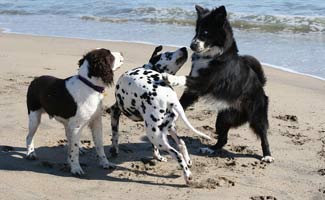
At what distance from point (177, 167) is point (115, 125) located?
84 cm

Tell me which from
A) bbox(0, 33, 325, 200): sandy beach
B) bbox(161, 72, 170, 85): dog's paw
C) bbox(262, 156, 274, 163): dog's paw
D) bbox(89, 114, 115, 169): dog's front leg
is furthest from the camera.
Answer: bbox(262, 156, 274, 163): dog's paw

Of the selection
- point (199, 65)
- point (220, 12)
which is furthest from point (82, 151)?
point (220, 12)

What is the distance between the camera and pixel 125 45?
13.2 metres

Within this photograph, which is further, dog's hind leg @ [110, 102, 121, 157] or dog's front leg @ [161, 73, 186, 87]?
dog's hind leg @ [110, 102, 121, 157]

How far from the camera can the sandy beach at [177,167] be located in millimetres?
5180

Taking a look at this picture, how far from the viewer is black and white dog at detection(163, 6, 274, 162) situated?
576cm

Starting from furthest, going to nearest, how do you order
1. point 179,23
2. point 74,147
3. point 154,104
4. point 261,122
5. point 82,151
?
point 179,23
point 261,122
point 82,151
point 74,147
point 154,104

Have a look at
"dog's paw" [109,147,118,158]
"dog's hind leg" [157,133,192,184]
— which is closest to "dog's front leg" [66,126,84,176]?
"dog's paw" [109,147,118,158]

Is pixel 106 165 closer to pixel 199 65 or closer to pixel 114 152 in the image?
pixel 114 152

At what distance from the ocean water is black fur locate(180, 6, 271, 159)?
4.21 metres

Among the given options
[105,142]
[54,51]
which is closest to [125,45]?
[54,51]

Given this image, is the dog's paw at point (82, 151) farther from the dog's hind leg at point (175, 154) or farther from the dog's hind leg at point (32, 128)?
the dog's hind leg at point (175, 154)

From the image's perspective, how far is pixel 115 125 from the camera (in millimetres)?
6020

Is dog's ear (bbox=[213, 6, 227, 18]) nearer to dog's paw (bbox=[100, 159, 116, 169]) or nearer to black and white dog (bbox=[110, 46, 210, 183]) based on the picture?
black and white dog (bbox=[110, 46, 210, 183])
